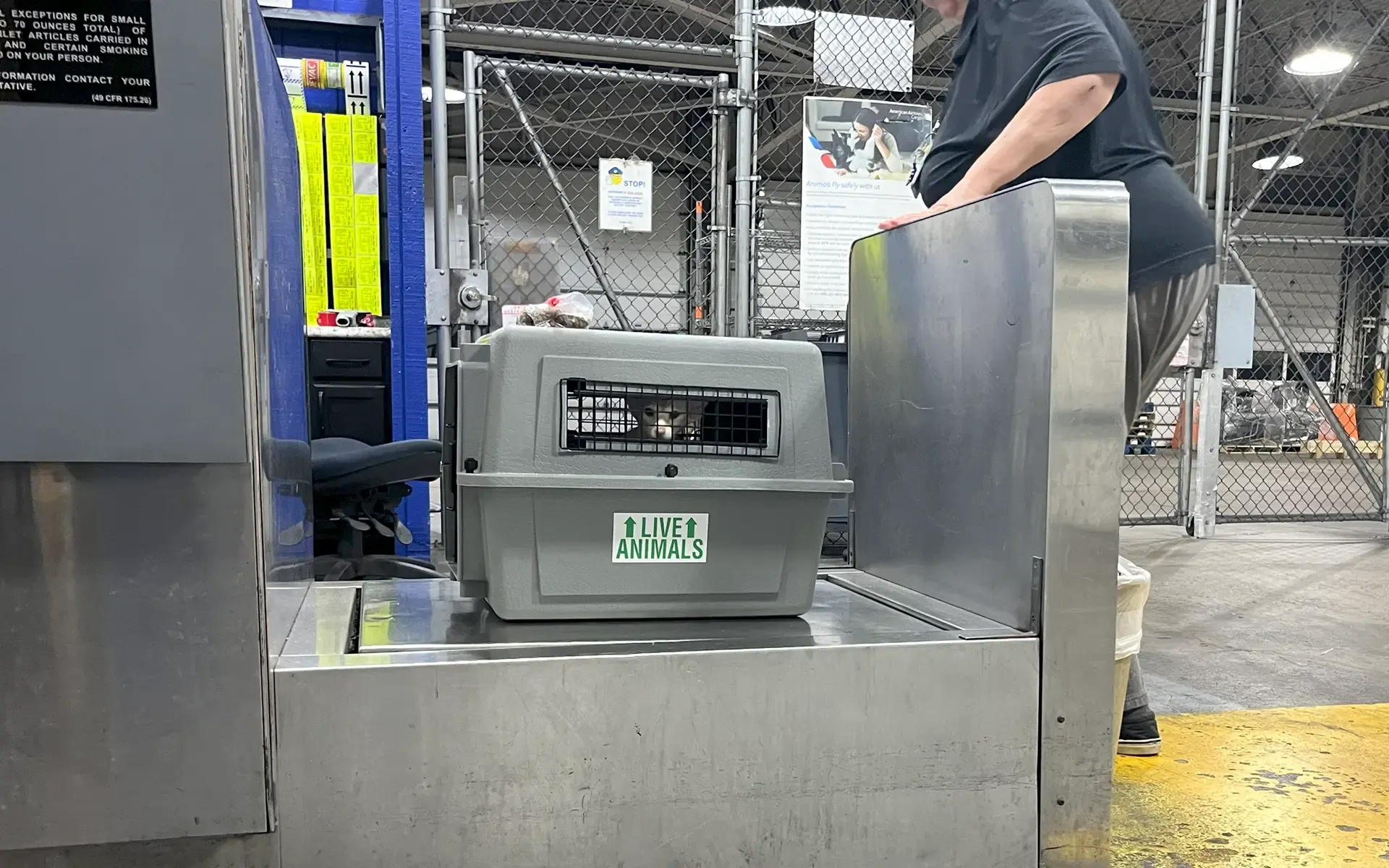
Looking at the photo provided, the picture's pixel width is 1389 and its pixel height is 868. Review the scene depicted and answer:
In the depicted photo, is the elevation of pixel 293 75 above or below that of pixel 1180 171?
below

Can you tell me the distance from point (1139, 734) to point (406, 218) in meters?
2.28

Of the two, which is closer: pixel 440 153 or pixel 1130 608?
pixel 1130 608

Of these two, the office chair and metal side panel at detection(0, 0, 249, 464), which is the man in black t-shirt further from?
the office chair

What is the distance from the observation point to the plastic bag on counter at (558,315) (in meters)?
1.42

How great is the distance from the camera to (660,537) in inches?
44.2

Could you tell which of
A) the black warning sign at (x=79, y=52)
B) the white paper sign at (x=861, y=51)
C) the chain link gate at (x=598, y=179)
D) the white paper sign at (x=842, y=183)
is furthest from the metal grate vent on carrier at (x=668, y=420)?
the chain link gate at (x=598, y=179)

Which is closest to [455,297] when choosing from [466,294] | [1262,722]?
[466,294]

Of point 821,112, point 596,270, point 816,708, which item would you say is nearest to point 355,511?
point 816,708

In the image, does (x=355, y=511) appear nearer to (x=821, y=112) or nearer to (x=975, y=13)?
(x=975, y=13)

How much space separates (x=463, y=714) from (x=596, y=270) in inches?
145

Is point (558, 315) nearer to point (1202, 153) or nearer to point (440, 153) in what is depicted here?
point (440, 153)

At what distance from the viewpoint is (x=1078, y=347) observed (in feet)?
3.34

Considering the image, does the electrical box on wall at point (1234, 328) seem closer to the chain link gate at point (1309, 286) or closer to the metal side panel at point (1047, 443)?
the chain link gate at point (1309, 286)

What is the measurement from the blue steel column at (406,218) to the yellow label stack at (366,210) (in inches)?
1.7
